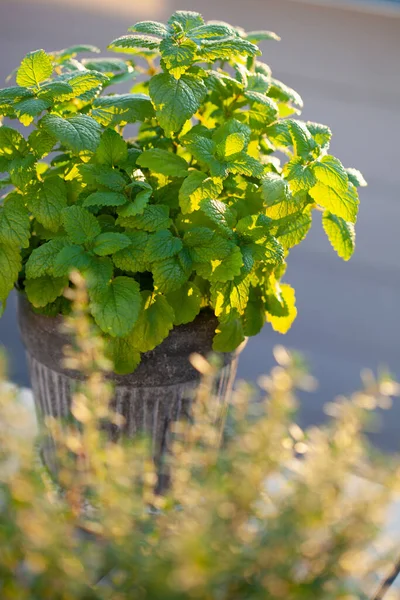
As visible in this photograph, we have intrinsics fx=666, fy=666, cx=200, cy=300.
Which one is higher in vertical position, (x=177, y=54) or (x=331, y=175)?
(x=177, y=54)

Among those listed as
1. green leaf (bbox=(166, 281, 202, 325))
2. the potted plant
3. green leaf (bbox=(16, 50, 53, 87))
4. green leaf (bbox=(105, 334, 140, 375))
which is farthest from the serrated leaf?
green leaf (bbox=(16, 50, 53, 87))

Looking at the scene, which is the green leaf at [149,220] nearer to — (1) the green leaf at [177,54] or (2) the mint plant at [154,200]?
(2) the mint plant at [154,200]

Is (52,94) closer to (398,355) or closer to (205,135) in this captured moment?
(205,135)

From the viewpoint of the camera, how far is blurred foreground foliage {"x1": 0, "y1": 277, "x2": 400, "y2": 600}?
39cm

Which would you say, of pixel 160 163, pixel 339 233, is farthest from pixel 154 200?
pixel 339 233

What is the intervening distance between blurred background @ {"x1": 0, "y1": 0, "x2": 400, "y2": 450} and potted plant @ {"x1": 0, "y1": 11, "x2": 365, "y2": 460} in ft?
2.58

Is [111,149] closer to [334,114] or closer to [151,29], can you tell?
A: [151,29]

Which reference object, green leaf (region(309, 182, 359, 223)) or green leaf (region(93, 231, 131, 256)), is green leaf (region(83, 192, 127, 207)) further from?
green leaf (region(309, 182, 359, 223))

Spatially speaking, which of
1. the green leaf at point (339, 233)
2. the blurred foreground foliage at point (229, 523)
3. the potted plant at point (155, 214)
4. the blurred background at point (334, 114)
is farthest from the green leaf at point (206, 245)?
the blurred background at point (334, 114)

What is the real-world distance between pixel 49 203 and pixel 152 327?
0.24 m

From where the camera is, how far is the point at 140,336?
3.17 ft

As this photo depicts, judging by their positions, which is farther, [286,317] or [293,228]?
[286,317]

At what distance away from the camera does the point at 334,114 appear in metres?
1.87

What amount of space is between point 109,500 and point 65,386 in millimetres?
636
